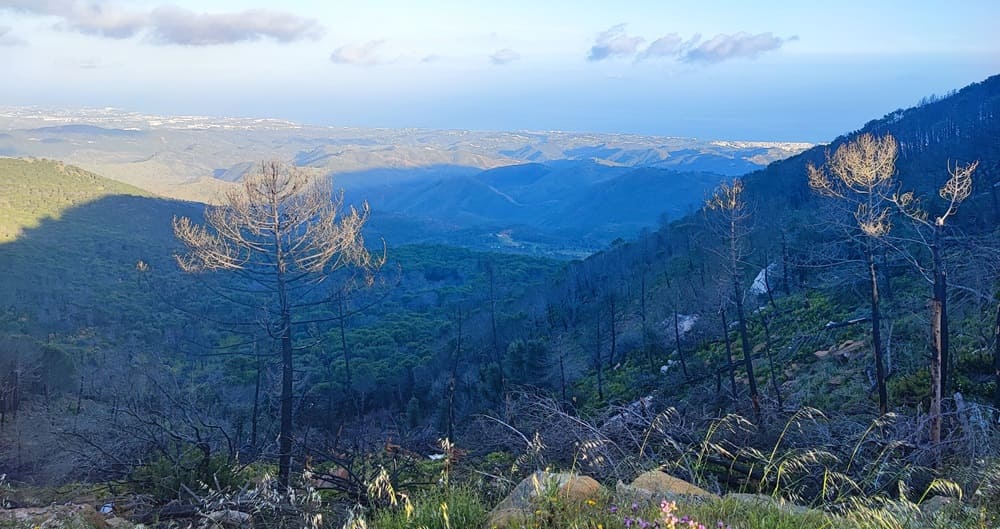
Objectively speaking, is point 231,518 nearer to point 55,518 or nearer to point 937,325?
point 55,518

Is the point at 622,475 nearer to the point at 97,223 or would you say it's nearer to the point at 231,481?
the point at 231,481

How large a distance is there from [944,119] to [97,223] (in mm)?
105028

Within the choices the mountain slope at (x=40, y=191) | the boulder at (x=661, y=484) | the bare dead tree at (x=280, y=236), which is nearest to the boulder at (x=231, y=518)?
the boulder at (x=661, y=484)

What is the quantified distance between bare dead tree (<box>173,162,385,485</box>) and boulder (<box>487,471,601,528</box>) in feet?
27.0

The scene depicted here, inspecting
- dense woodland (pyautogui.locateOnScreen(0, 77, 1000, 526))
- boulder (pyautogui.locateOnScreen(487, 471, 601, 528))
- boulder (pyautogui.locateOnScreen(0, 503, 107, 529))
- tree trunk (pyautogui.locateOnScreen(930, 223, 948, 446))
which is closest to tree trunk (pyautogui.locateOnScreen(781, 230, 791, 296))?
dense woodland (pyautogui.locateOnScreen(0, 77, 1000, 526))

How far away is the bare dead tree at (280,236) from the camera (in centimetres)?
1169

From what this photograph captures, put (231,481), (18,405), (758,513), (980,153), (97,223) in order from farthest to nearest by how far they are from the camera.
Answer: (97,223), (980,153), (18,405), (231,481), (758,513)

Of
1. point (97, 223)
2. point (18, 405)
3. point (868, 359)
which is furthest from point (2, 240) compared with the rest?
point (868, 359)

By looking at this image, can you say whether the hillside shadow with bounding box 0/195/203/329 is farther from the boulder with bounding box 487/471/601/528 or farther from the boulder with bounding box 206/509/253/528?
the boulder with bounding box 487/471/601/528

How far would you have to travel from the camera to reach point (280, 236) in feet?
39.4

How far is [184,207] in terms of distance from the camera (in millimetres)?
91562

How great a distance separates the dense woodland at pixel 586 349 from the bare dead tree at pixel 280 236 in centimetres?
64

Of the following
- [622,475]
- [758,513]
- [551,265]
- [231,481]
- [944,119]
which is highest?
[944,119]

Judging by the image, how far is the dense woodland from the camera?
7.59m
